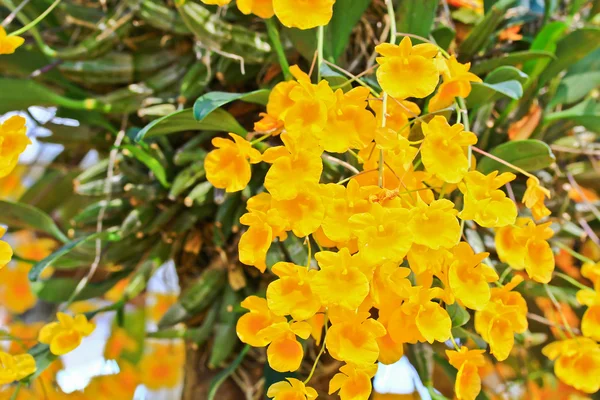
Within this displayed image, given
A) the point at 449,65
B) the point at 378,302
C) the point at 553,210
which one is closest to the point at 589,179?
the point at 553,210

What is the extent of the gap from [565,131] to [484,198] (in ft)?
1.11

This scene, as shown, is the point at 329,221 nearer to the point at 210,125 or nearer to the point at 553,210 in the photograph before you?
the point at 210,125

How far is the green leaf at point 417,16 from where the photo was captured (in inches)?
22.8

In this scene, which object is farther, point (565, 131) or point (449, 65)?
point (565, 131)

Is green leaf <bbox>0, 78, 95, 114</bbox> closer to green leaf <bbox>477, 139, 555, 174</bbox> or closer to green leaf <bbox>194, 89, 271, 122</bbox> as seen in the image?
green leaf <bbox>194, 89, 271, 122</bbox>

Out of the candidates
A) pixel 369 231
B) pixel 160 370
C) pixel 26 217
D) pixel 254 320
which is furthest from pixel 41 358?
pixel 160 370

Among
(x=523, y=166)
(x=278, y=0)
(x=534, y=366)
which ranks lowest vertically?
(x=534, y=366)

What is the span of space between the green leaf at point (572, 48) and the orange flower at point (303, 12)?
1.09ft

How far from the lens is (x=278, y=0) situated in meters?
0.42

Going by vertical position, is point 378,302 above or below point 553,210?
above

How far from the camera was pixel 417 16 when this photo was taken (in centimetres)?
58

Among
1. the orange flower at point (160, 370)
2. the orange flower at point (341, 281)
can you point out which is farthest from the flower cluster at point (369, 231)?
the orange flower at point (160, 370)

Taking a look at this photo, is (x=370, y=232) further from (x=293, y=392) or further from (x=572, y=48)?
(x=572, y=48)

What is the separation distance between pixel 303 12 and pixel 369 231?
0.16 meters
